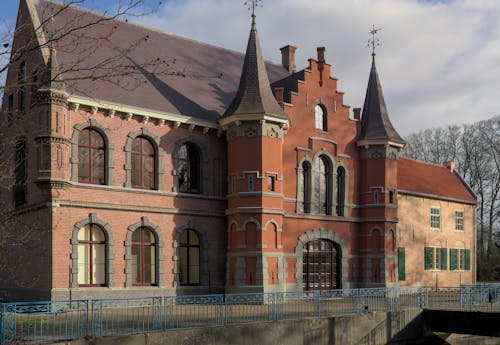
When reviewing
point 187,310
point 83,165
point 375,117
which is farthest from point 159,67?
point 187,310

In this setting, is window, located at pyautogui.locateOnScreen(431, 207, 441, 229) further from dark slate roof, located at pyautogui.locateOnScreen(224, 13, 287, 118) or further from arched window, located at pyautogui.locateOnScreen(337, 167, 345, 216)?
dark slate roof, located at pyautogui.locateOnScreen(224, 13, 287, 118)

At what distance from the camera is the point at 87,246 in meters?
21.1

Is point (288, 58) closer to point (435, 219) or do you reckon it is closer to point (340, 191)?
point (340, 191)

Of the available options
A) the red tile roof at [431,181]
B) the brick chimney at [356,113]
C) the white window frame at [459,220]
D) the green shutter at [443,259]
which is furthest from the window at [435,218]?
the brick chimney at [356,113]

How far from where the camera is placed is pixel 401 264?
3078cm

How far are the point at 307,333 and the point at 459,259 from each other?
2143 centimetres

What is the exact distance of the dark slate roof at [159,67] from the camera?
22266 millimetres

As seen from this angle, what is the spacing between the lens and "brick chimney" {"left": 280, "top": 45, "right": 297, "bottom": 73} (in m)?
33.6

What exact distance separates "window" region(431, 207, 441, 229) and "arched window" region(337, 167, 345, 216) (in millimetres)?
8305

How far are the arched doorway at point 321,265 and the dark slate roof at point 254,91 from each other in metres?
6.52

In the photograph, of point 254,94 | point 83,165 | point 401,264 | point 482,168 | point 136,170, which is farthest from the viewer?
point 482,168

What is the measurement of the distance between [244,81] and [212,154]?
3388mm

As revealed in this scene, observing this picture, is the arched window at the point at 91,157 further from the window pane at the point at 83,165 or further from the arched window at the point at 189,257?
the arched window at the point at 189,257

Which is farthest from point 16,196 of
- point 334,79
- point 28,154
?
point 334,79
